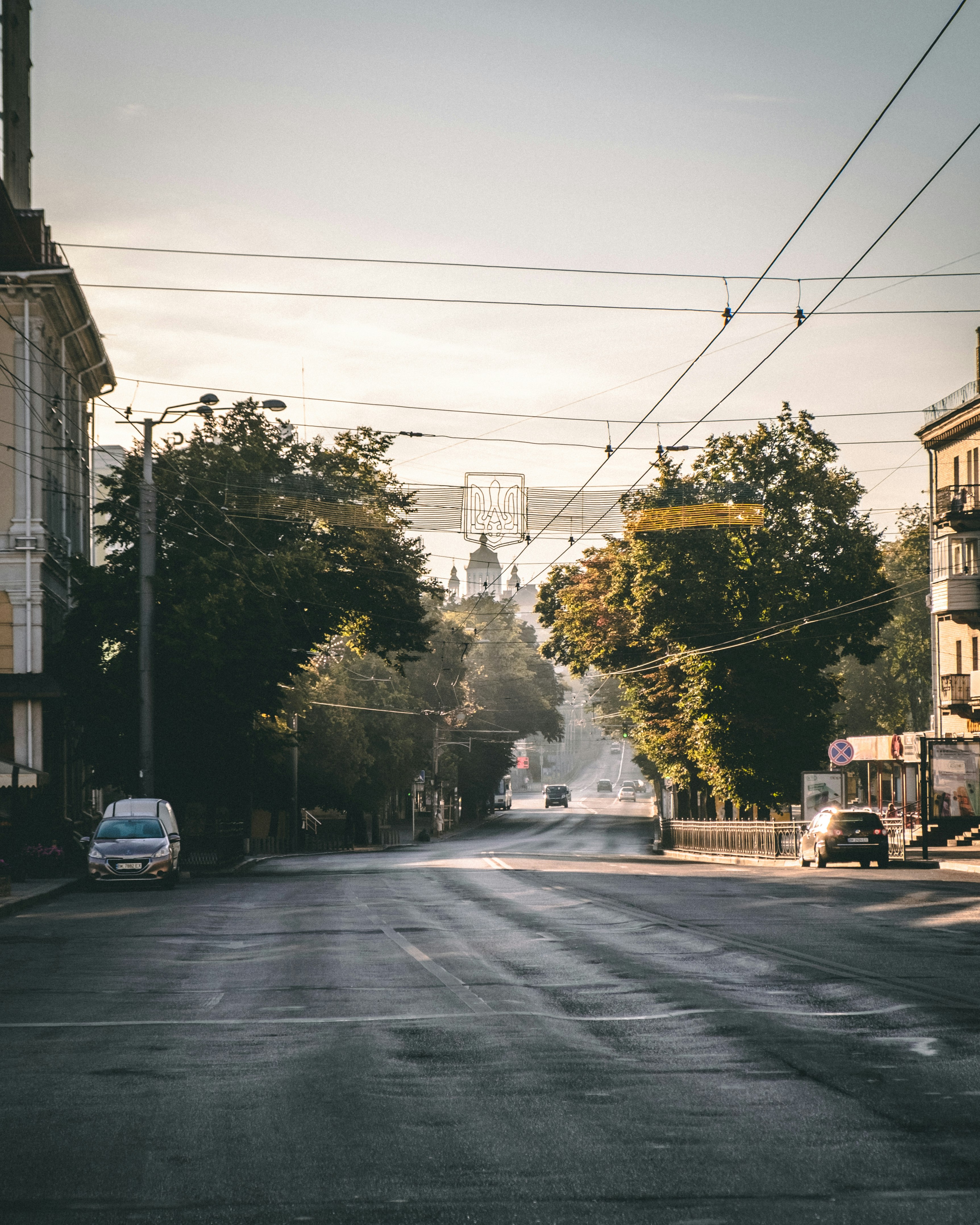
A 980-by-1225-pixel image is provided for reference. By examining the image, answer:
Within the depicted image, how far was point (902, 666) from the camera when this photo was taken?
7950 centimetres

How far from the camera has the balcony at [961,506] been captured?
51062mm

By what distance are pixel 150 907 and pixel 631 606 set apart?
3347 centimetres

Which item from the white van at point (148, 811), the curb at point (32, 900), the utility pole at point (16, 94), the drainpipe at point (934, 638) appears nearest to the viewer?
the curb at point (32, 900)

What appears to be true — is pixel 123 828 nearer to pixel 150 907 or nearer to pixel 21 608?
pixel 150 907

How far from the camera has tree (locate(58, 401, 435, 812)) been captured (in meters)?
35.0

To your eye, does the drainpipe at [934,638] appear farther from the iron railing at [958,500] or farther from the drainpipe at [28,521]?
the drainpipe at [28,521]

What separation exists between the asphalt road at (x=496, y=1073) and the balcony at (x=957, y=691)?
35935mm

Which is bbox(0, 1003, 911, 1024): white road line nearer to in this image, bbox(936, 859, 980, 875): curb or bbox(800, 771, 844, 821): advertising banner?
bbox(936, 859, 980, 875): curb

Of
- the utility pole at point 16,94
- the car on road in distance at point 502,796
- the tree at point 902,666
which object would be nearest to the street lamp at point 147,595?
the utility pole at point 16,94

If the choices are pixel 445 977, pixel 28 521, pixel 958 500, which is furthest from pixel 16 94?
pixel 445 977

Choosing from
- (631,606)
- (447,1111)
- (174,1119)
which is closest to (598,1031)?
(447,1111)

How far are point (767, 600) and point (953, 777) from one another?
11.5 metres

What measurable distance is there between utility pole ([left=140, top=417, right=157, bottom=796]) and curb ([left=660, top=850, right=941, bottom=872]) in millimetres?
18347

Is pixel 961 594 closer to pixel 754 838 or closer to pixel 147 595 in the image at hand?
pixel 754 838
